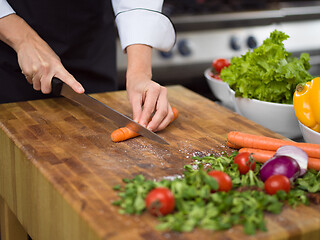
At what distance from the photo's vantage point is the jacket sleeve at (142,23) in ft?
5.18

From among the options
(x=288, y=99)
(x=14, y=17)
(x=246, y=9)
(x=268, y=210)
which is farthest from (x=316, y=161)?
(x=246, y=9)

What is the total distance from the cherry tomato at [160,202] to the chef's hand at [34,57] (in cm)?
55

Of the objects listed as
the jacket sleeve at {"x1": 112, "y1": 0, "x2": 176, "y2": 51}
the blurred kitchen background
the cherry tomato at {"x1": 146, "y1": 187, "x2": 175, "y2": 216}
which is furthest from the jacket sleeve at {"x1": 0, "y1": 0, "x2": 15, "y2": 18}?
the blurred kitchen background

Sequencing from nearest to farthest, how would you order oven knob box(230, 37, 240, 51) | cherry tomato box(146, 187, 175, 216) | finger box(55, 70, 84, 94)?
cherry tomato box(146, 187, 175, 216) < finger box(55, 70, 84, 94) < oven knob box(230, 37, 240, 51)

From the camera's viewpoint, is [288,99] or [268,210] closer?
[268,210]

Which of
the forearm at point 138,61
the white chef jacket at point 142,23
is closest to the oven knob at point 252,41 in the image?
the white chef jacket at point 142,23

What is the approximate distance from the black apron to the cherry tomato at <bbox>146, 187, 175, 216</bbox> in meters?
1.03

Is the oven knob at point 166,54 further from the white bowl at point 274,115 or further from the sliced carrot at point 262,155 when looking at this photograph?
the sliced carrot at point 262,155

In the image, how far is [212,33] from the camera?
113 inches

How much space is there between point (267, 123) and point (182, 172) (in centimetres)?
49

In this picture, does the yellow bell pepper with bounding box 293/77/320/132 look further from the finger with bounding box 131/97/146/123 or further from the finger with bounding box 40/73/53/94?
the finger with bounding box 40/73/53/94

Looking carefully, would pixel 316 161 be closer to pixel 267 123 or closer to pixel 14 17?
pixel 267 123

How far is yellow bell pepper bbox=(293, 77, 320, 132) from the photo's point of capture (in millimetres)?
1259

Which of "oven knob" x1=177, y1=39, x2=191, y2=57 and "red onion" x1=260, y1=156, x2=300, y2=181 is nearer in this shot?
"red onion" x1=260, y1=156, x2=300, y2=181
